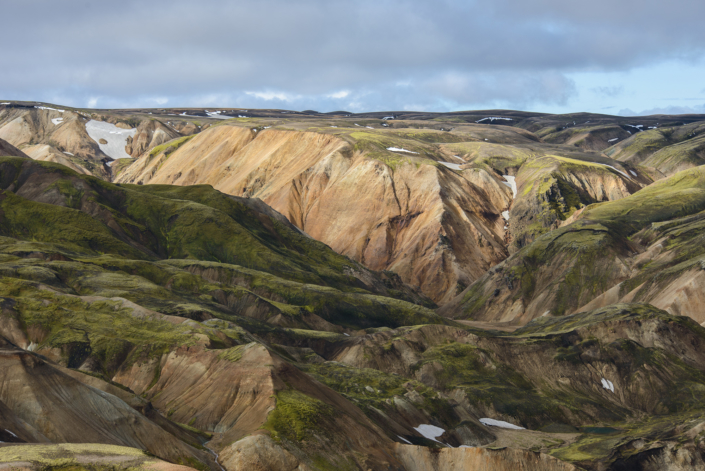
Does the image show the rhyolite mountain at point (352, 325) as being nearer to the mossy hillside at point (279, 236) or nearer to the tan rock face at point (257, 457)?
the tan rock face at point (257, 457)

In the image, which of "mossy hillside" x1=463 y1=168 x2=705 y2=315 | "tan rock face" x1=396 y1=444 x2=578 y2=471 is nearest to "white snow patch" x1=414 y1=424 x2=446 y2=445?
"tan rock face" x1=396 y1=444 x2=578 y2=471

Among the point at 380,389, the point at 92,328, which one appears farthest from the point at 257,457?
the point at 380,389

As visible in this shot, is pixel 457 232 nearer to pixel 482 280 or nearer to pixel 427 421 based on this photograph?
pixel 482 280

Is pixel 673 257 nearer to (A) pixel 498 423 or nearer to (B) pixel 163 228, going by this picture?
(A) pixel 498 423

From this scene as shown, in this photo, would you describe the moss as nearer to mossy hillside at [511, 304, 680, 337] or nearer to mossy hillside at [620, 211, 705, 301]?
mossy hillside at [511, 304, 680, 337]

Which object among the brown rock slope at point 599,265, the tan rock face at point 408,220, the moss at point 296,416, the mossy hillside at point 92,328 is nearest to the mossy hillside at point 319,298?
the brown rock slope at point 599,265
